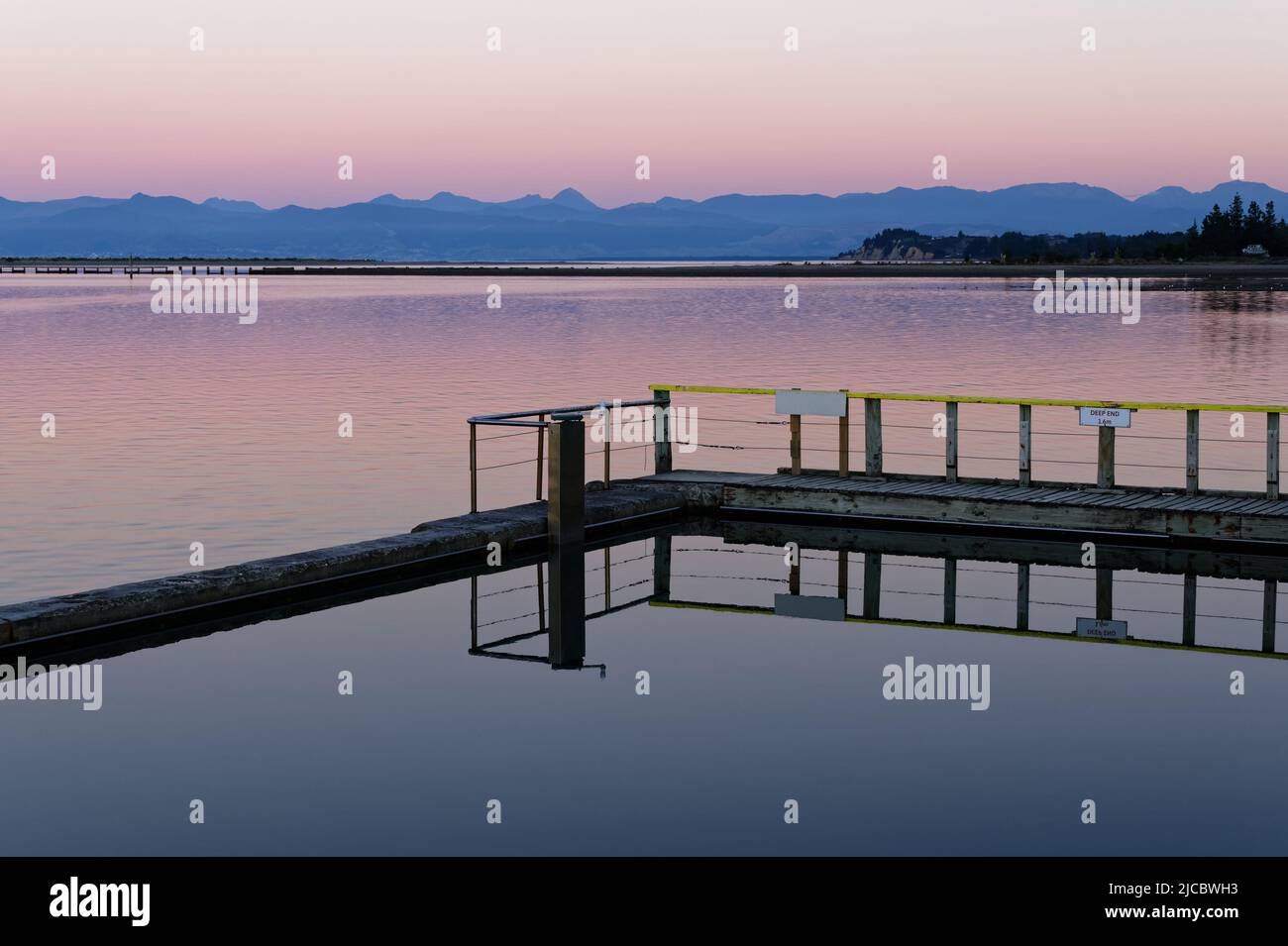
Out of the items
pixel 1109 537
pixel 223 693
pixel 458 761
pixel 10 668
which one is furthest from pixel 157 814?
pixel 1109 537

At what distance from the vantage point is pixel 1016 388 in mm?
56281

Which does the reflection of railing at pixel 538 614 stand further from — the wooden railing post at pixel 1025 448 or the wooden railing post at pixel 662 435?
the wooden railing post at pixel 1025 448

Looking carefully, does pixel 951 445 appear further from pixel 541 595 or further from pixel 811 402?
pixel 541 595

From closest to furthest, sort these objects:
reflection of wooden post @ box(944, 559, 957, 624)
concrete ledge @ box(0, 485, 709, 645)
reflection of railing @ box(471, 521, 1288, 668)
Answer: concrete ledge @ box(0, 485, 709, 645), reflection of railing @ box(471, 521, 1288, 668), reflection of wooden post @ box(944, 559, 957, 624)

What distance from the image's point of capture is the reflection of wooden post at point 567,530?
64.5 ft

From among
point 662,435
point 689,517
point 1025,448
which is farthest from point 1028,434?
point 662,435

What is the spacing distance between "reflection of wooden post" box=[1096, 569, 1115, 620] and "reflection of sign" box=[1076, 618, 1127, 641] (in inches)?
10.1

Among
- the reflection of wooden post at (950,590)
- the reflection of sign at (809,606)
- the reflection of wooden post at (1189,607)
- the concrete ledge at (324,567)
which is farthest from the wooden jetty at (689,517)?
the reflection of sign at (809,606)

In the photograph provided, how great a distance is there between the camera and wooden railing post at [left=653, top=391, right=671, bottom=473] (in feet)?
92.4

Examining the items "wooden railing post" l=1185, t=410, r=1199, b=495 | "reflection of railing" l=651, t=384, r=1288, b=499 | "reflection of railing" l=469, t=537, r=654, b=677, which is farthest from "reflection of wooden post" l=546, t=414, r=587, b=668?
"wooden railing post" l=1185, t=410, r=1199, b=495

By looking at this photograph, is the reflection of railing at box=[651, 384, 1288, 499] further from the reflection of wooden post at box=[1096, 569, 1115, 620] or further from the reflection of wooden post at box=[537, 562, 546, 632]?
the reflection of wooden post at box=[537, 562, 546, 632]

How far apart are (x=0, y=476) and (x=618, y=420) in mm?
14910

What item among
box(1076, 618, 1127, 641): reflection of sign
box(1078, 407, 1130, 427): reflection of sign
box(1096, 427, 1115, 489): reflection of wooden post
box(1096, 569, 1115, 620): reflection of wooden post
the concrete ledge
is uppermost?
box(1078, 407, 1130, 427): reflection of sign

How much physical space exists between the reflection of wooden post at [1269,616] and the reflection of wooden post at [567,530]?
764 centimetres
